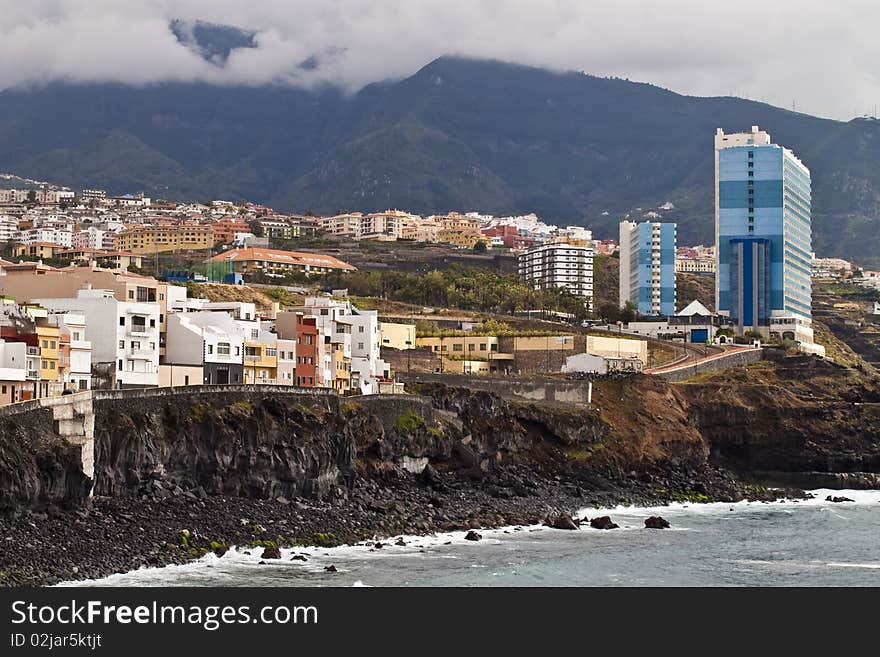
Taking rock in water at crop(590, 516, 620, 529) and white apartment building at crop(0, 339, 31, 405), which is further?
rock in water at crop(590, 516, 620, 529)

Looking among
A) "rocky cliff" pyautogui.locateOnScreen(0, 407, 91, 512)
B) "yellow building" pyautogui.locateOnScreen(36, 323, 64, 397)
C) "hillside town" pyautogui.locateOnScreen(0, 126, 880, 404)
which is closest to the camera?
"rocky cliff" pyautogui.locateOnScreen(0, 407, 91, 512)

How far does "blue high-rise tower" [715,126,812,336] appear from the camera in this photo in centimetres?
16325

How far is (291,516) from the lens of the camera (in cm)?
6850

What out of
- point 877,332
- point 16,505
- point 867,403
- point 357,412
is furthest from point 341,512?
point 877,332

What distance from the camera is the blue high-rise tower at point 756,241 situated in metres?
163

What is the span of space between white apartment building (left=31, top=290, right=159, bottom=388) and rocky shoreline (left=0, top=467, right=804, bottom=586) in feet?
33.3

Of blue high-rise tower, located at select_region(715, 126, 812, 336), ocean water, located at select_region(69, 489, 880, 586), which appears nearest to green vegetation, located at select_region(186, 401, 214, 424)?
ocean water, located at select_region(69, 489, 880, 586)

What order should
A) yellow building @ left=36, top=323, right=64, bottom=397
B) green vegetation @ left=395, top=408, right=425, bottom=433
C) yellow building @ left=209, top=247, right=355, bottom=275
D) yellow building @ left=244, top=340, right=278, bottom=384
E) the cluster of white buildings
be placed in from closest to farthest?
yellow building @ left=36, top=323, right=64, bottom=397, the cluster of white buildings, yellow building @ left=244, top=340, right=278, bottom=384, green vegetation @ left=395, top=408, right=425, bottom=433, yellow building @ left=209, top=247, right=355, bottom=275

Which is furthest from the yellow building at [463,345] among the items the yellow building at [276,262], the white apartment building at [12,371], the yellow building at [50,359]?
the white apartment building at [12,371]

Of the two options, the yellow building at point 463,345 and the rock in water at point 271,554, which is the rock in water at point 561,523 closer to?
the rock in water at point 271,554

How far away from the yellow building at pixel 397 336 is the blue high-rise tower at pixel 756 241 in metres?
57.9

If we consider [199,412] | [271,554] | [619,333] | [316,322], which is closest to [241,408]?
[199,412]

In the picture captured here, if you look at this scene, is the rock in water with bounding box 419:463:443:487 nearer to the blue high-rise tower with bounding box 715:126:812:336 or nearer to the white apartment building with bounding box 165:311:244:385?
the white apartment building with bounding box 165:311:244:385

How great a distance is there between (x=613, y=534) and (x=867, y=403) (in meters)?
52.3
